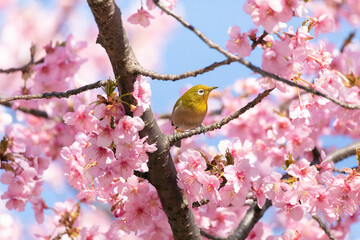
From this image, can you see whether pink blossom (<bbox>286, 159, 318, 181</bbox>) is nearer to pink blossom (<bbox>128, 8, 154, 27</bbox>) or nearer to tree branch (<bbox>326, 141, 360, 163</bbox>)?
pink blossom (<bbox>128, 8, 154, 27</bbox>)

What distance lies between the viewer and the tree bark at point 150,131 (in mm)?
2758

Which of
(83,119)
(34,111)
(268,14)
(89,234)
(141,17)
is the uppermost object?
(34,111)

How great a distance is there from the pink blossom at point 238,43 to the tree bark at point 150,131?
0.62 m

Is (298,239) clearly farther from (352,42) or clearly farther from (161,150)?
(352,42)

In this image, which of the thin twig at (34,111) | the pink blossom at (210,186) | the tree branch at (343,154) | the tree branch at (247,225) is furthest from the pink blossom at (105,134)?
the tree branch at (343,154)

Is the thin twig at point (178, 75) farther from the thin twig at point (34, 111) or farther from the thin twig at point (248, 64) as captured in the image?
the thin twig at point (34, 111)

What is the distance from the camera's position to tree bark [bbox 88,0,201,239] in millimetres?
2758

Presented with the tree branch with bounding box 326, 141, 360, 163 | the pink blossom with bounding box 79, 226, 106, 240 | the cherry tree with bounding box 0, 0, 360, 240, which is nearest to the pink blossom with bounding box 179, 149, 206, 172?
the cherry tree with bounding box 0, 0, 360, 240

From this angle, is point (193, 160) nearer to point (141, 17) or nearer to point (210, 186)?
point (210, 186)

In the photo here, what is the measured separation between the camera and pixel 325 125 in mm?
5797

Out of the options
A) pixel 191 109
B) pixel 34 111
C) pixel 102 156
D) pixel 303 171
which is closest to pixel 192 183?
pixel 102 156

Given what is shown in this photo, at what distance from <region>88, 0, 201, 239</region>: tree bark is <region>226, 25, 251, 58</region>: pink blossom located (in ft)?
2.03

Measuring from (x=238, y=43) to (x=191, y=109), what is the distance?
1.45m

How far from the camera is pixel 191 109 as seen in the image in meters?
4.11
